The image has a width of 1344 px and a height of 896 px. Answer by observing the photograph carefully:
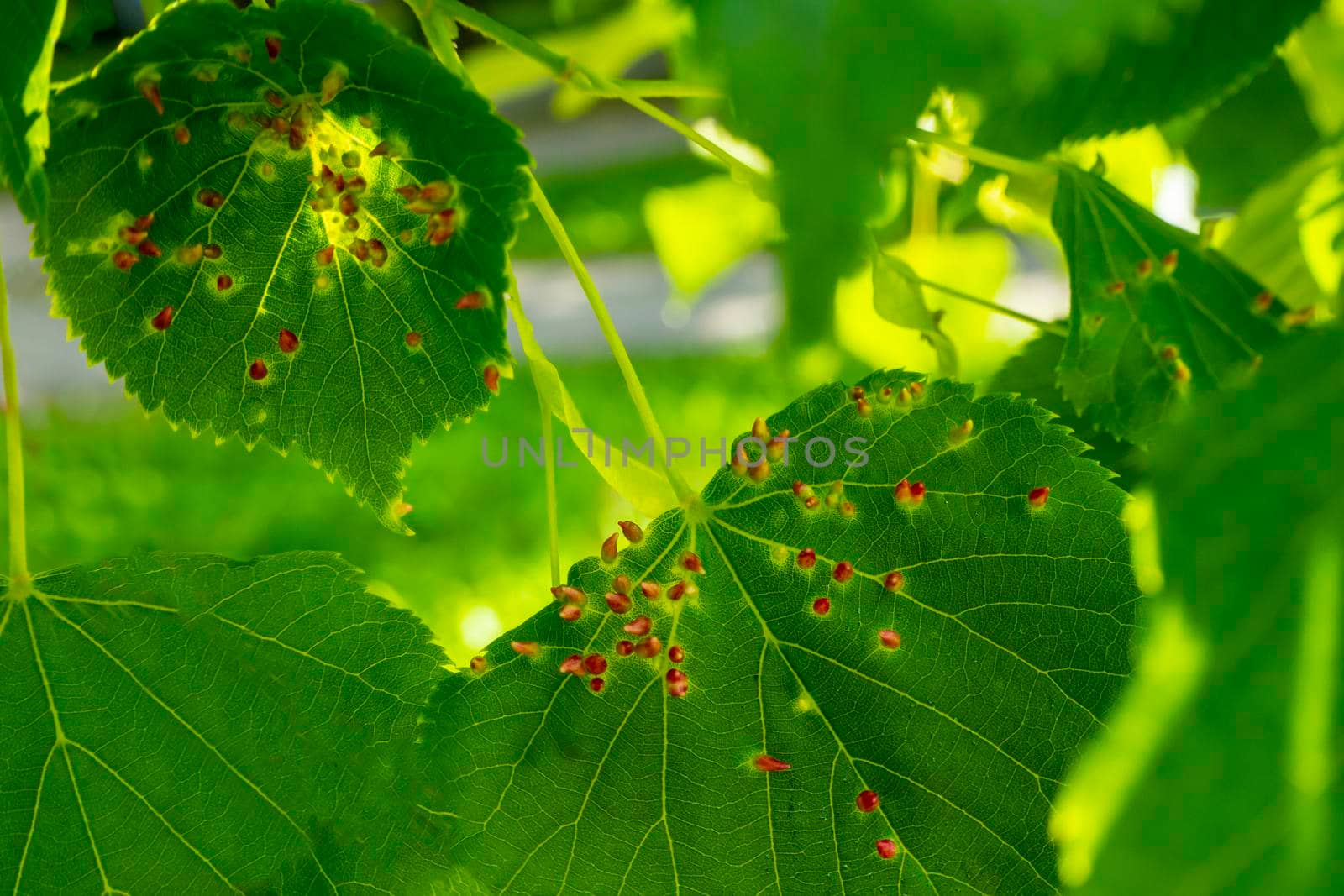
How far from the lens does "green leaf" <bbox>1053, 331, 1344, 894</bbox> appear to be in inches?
6.6

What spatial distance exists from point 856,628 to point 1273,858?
209mm

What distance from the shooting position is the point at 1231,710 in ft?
0.56

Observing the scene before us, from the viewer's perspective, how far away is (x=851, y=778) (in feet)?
1.23

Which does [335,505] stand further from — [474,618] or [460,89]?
[460,89]

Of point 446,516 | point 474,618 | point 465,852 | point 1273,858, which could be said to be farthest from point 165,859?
point 446,516

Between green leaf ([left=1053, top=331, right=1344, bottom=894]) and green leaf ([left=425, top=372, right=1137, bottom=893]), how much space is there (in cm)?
18

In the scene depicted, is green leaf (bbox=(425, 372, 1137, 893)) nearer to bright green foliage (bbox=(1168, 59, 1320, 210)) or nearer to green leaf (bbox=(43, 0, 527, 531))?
green leaf (bbox=(43, 0, 527, 531))

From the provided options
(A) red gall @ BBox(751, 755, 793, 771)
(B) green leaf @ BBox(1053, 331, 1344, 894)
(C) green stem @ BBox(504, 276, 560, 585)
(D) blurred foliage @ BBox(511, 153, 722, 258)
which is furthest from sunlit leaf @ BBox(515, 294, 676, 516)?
(D) blurred foliage @ BBox(511, 153, 722, 258)

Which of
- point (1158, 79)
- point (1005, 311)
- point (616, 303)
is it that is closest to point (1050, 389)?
point (1005, 311)

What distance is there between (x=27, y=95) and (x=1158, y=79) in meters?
0.36

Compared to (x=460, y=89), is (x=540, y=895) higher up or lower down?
lower down

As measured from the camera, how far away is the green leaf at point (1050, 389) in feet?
1.56

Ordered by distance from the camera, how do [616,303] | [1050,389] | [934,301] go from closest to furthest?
[1050,389] < [934,301] < [616,303]

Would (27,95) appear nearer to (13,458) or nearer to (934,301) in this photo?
(13,458)
